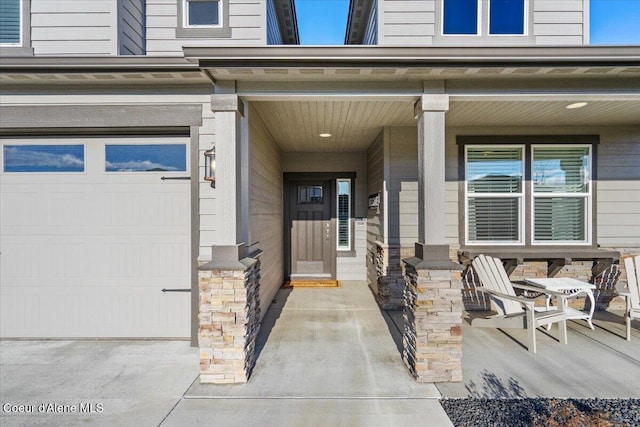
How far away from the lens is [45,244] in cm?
367

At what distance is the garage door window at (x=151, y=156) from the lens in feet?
11.9

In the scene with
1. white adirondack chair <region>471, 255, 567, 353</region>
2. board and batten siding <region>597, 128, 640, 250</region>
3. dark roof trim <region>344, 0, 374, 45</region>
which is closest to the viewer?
white adirondack chair <region>471, 255, 567, 353</region>

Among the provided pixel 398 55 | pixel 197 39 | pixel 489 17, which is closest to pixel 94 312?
pixel 197 39

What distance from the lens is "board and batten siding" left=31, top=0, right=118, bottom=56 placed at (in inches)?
139

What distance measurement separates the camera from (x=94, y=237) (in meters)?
3.66

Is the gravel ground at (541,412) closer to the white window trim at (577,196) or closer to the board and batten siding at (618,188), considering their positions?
the white window trim at (577,196)

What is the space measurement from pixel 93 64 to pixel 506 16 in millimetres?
4629

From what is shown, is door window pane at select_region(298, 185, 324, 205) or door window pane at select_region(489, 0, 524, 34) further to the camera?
door window pane at select_region(298, 185, 324, 205)

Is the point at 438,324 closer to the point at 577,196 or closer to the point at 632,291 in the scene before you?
the point at 632,291

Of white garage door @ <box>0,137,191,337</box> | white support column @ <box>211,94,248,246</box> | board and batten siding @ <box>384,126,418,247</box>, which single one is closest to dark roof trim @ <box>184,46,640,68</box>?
white support column @ <box>211,94,248,246</box>

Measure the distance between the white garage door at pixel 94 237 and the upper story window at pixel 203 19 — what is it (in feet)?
4.56

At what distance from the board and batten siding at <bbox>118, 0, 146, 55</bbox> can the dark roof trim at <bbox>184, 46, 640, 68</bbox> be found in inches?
60.0

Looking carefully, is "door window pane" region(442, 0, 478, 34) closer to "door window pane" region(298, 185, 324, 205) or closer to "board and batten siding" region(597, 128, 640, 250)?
"board and batten siding" region(597, 128, 640, 250)

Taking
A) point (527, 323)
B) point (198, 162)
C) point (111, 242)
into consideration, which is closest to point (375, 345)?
point (527, 323)
